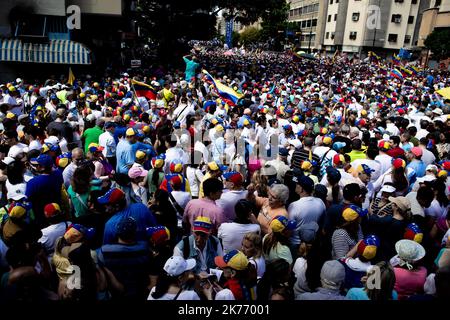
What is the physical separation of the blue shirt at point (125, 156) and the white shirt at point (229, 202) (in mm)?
2402

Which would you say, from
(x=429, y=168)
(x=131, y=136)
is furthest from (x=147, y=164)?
(x=429, y=168)

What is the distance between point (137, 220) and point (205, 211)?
829 millimetres

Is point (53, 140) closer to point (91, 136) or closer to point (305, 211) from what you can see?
point (91, 136)

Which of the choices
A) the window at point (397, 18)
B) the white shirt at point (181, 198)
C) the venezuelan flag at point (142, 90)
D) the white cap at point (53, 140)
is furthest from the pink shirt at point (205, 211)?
the window at point (397, 18)

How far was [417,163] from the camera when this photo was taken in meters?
6.18

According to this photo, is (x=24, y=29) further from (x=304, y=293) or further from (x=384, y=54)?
(x=384, y=54)

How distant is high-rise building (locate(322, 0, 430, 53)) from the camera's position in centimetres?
5788

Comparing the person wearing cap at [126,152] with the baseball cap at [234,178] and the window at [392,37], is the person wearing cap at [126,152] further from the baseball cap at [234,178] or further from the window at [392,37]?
the window at [392,37]

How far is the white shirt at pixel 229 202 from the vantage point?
176 inches

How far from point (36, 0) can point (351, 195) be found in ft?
66.0

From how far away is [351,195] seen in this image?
438 cm

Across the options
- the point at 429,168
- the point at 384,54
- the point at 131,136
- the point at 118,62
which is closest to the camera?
the point at 429,168

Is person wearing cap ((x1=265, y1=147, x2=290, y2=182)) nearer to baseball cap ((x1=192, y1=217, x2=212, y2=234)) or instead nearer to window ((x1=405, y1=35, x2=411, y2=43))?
baseball cap ((x1=192, y1=217, x2=212, y2=234))

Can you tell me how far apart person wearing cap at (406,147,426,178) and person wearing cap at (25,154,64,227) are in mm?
5713
